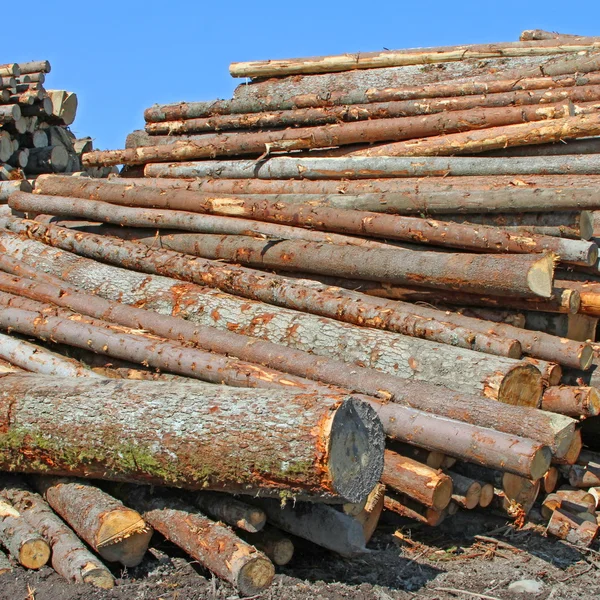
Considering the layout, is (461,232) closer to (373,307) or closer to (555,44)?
(373,307)

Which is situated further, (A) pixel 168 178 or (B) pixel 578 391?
(A) pixel 168 178

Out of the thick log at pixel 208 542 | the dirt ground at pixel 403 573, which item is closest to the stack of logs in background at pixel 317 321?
the thick log at pixel 208 542

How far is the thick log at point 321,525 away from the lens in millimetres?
5402

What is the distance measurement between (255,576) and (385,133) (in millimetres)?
5982

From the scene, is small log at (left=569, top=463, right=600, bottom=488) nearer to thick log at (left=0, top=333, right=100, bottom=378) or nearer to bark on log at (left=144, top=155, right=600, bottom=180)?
bark on log at (left=144, top=155, right=600, bottom=180)

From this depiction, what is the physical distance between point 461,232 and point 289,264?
175 cm

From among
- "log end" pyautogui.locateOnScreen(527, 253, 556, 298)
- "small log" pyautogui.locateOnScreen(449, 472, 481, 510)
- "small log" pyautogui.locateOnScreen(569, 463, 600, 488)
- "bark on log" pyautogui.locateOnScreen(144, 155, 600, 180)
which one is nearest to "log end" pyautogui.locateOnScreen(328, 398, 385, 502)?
"small log" pyautogui.locateOnScreen(449, 472, 481, 510)

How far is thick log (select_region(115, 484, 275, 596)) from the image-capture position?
504 cm

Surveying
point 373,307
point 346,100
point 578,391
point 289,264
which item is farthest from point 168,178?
point 578,391

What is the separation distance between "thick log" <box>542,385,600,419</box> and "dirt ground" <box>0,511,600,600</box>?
3.19 feet

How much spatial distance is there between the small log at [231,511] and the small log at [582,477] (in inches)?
112

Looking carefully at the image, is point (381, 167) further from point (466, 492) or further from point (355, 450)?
point (355, 450)

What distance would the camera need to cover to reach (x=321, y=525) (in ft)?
17.9

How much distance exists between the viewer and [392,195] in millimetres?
8172
